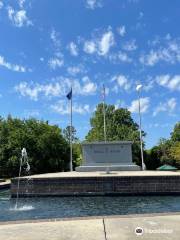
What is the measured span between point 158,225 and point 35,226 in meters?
2.86

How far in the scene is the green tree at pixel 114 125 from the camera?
70.6 m

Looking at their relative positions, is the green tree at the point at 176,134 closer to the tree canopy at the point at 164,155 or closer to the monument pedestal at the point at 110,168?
the tree canopy at the point at 164,155

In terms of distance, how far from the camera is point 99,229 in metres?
8.34

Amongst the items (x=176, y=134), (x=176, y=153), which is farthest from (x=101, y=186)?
(x=176, y=134)

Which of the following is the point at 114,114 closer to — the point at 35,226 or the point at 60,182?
the point at 60,182

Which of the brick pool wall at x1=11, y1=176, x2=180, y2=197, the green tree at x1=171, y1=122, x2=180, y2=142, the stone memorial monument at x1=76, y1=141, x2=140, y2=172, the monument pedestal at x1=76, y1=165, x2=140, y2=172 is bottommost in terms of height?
the brick pool wall at x1=11, y1=176, x2=180, y2=197

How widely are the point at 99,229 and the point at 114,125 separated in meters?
65.1

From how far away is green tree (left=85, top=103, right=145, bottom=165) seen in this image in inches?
2780

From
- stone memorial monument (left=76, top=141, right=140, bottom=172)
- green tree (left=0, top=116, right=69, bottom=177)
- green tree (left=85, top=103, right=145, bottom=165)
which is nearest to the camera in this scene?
stone memorial monument (left=76, top=141, right=140, bottom=172)

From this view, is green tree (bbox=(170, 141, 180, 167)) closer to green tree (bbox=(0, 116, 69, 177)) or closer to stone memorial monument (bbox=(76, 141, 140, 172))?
green tree (bbox=(0, 116, 69, 177))

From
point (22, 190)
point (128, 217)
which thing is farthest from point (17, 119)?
point (128, 217)

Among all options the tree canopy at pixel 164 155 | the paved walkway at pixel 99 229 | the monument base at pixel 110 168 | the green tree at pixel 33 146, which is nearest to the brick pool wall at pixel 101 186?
the monument base at pixel 110 168

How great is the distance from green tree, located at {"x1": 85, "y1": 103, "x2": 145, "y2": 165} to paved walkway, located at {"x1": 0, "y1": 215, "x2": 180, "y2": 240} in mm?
59732

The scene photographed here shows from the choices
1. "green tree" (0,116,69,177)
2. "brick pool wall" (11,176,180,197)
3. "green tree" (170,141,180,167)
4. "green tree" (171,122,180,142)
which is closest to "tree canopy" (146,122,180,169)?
"green tree" (170,141,180,167)
